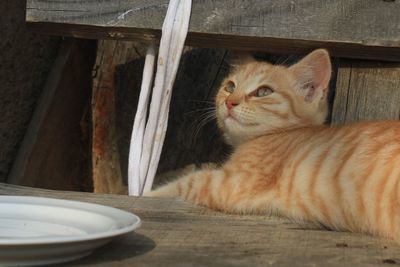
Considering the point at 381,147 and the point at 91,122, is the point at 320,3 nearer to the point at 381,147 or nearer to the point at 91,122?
the point at 381,147

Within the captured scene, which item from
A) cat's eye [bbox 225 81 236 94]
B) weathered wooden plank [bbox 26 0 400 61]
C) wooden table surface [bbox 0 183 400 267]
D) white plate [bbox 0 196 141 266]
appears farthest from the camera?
cat's eye [bbox 225 81 236 94]

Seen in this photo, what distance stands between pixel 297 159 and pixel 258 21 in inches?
17.1

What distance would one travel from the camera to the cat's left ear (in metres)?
2.27

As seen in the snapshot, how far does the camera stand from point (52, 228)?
1.39m

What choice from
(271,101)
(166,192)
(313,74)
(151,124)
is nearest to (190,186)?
(166,192)

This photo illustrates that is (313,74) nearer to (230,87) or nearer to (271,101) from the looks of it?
(271,101)

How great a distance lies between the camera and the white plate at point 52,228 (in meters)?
1.14

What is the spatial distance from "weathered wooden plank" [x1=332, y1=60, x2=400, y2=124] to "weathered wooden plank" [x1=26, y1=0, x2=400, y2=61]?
8 centimetres

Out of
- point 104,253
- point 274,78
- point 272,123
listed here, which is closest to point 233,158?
point 272,123

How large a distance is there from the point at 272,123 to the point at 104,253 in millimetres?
1290

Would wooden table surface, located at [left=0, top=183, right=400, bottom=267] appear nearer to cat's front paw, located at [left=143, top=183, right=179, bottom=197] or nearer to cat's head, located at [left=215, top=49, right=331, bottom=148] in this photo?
cat's front paw, located at [left=143, top=183, right=179, bottom=197]

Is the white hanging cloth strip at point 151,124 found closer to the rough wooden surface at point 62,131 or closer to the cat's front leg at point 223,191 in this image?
the cat's front leg at point 223,191

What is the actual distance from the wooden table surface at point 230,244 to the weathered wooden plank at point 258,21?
573mm

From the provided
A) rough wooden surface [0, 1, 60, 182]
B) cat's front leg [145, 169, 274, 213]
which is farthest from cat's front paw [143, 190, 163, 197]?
rough wooden surface [0, 1, 60, 182]
